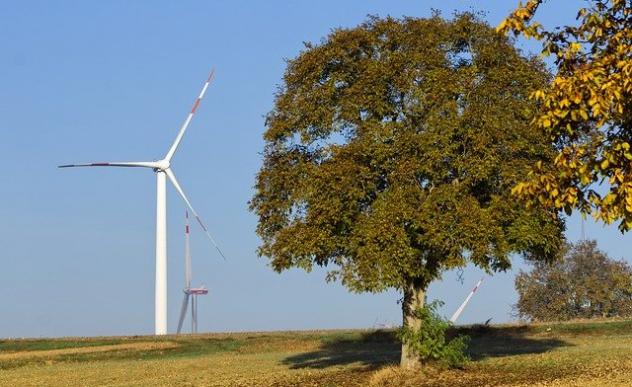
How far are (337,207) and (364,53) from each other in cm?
751

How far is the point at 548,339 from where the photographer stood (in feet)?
206

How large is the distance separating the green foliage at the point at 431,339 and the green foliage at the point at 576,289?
79039mm

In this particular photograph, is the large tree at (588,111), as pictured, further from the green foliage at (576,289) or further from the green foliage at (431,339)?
the green foliage at (576,289)

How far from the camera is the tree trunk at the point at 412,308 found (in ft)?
130

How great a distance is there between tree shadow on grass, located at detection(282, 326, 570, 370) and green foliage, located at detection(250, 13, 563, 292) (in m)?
8.63

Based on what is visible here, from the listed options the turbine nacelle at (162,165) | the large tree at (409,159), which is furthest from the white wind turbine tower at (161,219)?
the large tree at (409,159)

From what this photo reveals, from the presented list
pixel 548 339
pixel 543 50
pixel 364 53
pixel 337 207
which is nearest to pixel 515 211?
pixel 337 207

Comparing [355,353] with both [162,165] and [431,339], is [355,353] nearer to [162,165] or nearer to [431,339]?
[431,339]

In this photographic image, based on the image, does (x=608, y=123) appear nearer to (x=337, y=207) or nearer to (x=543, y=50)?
(x=543, y=50)

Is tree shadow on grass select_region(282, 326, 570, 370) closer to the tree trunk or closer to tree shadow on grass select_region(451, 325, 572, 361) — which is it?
tree shadow on grass select_region(451, 325, 572, 361)

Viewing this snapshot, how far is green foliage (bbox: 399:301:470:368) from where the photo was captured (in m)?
38.2

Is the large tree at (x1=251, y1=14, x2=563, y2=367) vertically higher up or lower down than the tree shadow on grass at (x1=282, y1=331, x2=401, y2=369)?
higher up

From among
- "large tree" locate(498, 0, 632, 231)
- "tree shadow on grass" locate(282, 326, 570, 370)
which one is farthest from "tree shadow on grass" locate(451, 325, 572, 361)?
"large tree" locate(498, 0, 632, 231)

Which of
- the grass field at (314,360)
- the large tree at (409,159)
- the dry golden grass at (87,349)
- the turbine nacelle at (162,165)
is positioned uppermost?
the turbine nacelle at (162,165)
